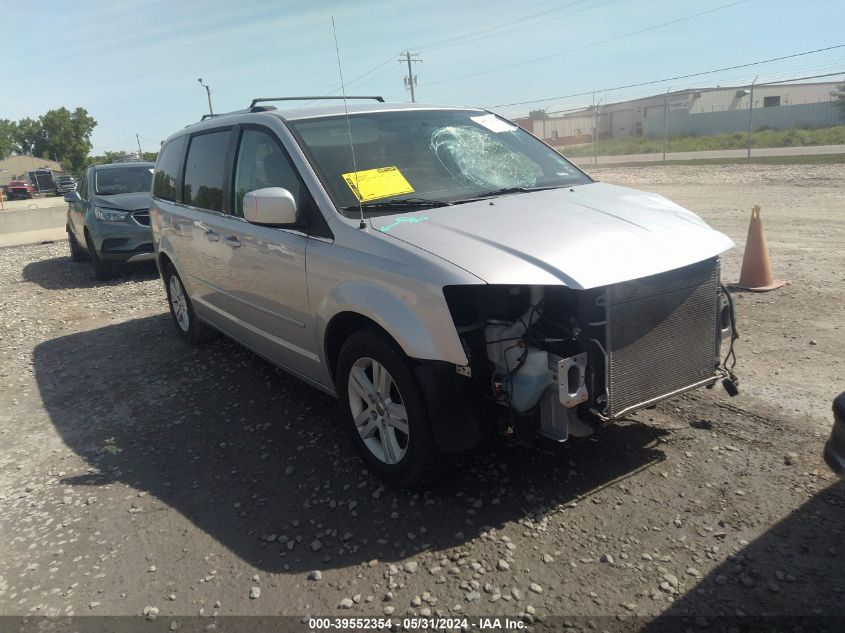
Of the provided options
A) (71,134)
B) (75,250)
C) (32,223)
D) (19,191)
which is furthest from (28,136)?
(75,250)

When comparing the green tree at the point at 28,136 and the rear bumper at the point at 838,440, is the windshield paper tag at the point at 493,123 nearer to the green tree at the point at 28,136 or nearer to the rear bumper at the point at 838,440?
the rear bumper at the point at 838,440

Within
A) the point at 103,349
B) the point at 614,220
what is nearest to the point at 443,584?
the point at 614,220

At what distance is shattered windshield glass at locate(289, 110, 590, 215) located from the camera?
3.80 meters

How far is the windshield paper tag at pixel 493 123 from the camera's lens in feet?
15.6

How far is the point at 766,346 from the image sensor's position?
200 inches

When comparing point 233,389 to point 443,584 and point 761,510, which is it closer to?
point 443,584

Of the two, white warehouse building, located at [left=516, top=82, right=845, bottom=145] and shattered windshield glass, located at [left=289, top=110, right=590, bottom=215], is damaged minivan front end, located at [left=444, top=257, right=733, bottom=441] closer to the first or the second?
shattered windshield glass, located at [left=289, top=110, right=590, bottom=215]

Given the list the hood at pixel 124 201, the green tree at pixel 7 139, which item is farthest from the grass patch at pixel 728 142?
the green tree at pixel 7 139

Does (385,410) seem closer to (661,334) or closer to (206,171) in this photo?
(661,334)

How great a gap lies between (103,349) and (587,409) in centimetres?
551

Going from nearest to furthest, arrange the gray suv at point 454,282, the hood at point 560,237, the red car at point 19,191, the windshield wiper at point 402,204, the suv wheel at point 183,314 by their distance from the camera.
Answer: the hood at point 560,237 → the gray suv at point 454,282 → the windshield wiper at point 402,204 → the suv wheel at point 183,314 → the red car at point 19,191

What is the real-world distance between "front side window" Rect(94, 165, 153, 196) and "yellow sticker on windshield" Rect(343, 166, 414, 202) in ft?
28.0

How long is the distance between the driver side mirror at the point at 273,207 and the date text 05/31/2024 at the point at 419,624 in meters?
2.10

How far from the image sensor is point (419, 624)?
2607 mm
